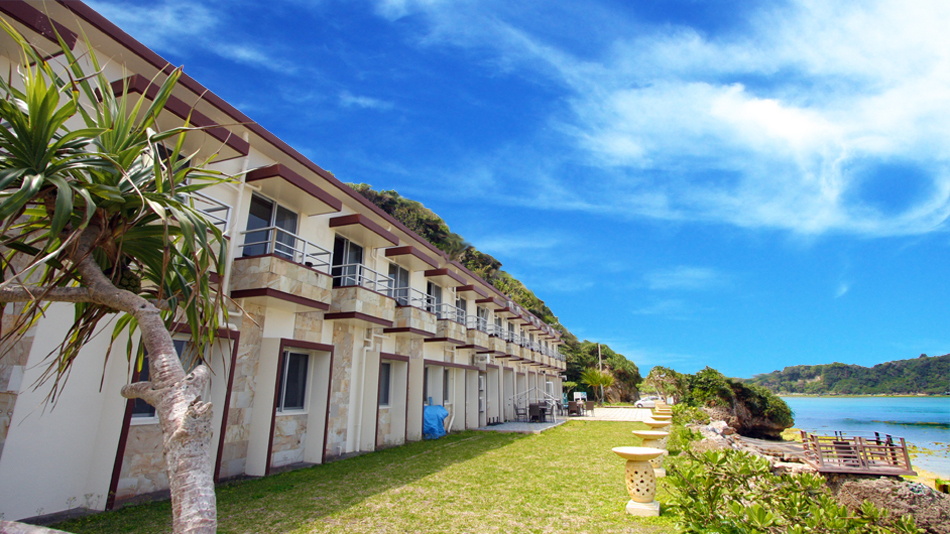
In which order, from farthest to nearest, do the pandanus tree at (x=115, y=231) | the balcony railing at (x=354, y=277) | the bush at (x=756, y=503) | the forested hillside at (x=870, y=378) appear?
the forested hillside at (x=870, y=378) < the balcony railing at (x=354, y=277) < the bush at (x=756, y=503) < the pandanus tree at (x=115, y=231)

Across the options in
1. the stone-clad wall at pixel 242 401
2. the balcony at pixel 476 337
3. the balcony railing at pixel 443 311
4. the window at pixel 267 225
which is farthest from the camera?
the balcony at pixel 476 337

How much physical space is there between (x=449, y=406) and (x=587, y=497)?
10.6 m

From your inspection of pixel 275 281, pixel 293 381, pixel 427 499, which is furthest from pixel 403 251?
pixel 427 499

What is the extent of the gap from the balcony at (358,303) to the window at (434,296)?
4.48 m

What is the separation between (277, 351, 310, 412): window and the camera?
9883mm

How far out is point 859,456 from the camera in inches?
576

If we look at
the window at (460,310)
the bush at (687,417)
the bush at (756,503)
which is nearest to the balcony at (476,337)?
the window at (460,310)

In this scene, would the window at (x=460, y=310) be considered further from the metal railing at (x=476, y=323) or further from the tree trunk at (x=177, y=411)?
the tree trunk at (x=177, y=411)

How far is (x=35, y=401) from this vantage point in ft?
18.7

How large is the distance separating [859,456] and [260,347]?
18.3m

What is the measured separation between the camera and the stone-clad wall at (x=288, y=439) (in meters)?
9.46

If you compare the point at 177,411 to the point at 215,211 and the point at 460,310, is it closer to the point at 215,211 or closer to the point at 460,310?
the point at 215,211

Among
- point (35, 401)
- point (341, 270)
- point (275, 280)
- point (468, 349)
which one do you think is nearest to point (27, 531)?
point (35, 401)

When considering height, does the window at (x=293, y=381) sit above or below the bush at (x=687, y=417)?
above
